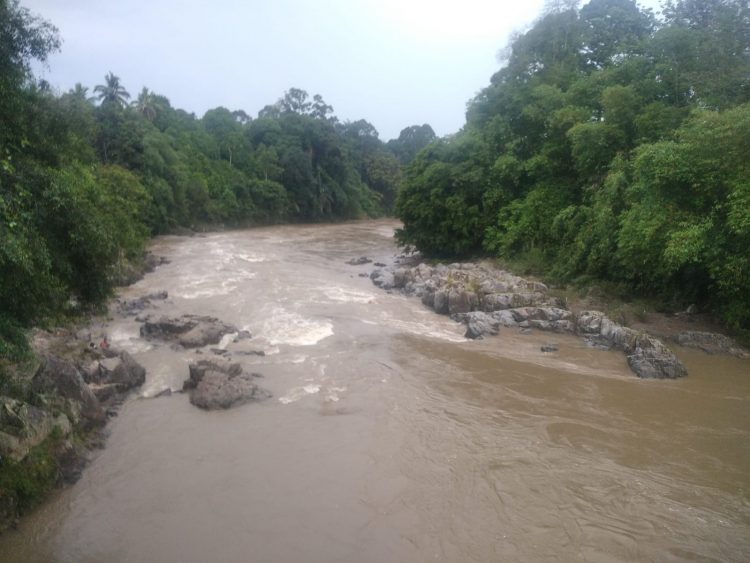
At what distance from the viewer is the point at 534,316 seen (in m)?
15.9

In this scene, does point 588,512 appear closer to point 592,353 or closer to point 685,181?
point 592,353

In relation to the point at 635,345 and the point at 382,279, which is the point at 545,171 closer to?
the point at 382,279

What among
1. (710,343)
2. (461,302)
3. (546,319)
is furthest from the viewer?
(461,302)

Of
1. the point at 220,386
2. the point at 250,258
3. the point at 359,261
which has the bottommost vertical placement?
the point at 359,261

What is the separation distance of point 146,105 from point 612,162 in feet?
141

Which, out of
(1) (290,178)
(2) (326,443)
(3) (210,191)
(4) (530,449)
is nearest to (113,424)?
(2) (326,443)

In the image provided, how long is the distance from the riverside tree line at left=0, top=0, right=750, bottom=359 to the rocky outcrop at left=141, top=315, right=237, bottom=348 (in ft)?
7.65

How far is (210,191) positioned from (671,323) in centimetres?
4088

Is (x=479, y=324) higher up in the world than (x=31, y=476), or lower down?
lower down

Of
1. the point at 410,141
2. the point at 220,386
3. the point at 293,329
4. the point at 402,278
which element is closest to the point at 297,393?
the point at 220,386

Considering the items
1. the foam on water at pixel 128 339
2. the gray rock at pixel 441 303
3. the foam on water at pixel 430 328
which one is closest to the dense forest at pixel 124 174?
the foam on water at pixel 128 339

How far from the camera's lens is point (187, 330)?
542 inches

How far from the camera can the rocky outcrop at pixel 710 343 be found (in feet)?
43.5

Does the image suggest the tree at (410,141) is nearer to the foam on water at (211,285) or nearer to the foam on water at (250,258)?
the foam on water at (250,258)
